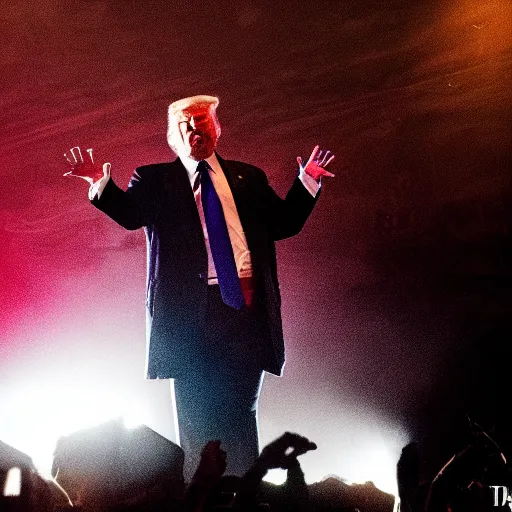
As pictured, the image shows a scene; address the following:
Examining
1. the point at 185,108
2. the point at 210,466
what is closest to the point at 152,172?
the point at 185,108

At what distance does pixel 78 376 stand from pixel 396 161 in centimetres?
201

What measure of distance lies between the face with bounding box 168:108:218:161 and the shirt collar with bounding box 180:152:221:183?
0.06ft

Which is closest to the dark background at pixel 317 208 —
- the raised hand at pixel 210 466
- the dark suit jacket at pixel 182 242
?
the dark suit jacket at pixel 182 242

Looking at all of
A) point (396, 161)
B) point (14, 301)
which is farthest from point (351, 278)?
point (14, 301)

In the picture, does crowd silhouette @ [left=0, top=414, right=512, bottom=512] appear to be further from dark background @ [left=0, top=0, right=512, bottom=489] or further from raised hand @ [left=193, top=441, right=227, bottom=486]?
dark background @ [left=0, top=0, right=512, bottom=489]

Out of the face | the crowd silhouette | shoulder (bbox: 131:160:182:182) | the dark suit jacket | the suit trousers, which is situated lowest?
the crowd silhouette

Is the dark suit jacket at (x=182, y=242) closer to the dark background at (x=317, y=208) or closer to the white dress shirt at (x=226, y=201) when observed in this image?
the white dress shirt at (x=226, y=201)

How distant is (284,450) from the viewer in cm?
171

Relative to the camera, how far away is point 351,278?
10.4 ft

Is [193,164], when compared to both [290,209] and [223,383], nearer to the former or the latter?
[290,209]

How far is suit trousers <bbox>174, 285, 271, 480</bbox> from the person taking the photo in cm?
236

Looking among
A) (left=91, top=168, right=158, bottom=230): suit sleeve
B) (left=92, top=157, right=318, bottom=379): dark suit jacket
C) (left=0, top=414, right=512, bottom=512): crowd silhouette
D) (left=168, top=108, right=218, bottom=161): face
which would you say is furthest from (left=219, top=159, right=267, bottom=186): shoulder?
(left=0, top=414, right=512, bottom=512): crowd silhouette

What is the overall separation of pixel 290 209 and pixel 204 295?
21.8 inches

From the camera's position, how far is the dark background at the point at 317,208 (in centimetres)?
309
